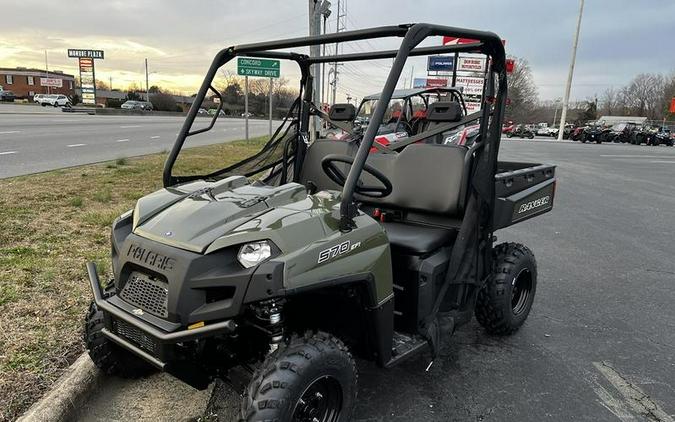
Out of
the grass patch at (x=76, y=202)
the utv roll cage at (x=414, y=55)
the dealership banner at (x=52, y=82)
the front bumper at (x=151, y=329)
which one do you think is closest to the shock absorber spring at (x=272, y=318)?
the front bumper at (x=151, y=329)

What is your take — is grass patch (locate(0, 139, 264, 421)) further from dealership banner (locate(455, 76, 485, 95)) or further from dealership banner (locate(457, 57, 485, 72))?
dealership banner (locate(455, 76, 485, 95))

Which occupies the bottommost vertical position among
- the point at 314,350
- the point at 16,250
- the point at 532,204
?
the point at 16,250

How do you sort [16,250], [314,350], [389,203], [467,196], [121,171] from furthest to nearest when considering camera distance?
[121,171] → [16,250] → [389,203] → [467,196] → [314,350]

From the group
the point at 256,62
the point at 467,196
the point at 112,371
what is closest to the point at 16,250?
the point at 112,371

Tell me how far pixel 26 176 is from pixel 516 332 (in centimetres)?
808

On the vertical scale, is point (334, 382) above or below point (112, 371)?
above

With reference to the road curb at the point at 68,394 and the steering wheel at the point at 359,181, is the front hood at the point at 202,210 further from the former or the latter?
the road curb at the point at 68,394

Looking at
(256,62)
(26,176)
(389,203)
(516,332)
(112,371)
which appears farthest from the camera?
(256,62)

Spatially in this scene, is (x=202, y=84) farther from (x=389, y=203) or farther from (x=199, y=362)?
(x=199, y=362)

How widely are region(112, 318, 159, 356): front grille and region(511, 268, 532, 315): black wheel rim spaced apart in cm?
275

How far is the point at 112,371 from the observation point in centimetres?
286

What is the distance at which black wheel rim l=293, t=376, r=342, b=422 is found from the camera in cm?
219

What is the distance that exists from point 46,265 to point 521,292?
12.6 ft

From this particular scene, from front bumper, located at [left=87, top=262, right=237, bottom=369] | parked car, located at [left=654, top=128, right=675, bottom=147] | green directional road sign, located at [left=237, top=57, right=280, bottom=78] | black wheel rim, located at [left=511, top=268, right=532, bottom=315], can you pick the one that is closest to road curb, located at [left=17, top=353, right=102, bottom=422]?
front bumper, located at [left=87, top=262, right=237, bottom=369]
